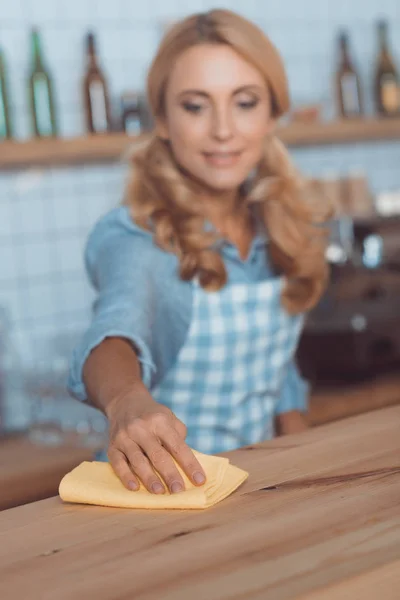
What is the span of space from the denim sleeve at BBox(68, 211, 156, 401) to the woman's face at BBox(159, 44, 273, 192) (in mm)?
145

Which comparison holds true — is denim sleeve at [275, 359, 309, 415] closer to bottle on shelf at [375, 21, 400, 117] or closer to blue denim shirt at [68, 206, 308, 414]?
blue denim shirt at [68, 206, 308, 414]

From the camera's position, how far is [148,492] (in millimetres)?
720

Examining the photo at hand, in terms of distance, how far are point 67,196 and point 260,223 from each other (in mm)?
977

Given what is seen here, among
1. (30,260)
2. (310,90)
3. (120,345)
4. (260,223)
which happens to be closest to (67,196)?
(30,260)

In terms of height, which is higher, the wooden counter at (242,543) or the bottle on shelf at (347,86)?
the bottle on shelf at (347,86)

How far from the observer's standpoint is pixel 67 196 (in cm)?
226

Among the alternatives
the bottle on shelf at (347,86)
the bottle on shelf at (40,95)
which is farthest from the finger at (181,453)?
the bottle on shelf at (347,86)

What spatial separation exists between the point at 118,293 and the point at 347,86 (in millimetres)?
1623

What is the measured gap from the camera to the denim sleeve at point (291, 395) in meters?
1.42

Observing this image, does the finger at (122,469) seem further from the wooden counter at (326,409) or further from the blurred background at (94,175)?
the blurred background at (94,175)

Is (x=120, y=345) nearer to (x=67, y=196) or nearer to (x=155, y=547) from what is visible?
(x=155, y=547)

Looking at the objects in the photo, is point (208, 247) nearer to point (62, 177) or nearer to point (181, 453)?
point (181, 453)

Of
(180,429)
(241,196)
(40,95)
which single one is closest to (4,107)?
(40,95)

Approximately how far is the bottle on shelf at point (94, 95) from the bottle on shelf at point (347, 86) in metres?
0.66
